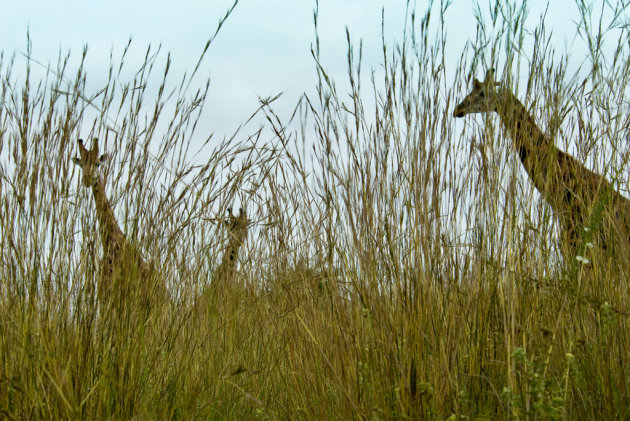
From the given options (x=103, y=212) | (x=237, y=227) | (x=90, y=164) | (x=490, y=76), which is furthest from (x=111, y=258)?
(x=490, y=76)

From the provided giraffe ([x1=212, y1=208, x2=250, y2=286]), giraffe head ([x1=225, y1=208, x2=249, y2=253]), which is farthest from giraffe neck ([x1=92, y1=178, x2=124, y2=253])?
giraffe head ([x1=225, y1=208, x2=249, y2=253])

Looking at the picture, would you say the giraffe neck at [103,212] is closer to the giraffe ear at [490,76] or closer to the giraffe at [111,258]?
the giraffe at [111,258]

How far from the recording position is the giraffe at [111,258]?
1.90m

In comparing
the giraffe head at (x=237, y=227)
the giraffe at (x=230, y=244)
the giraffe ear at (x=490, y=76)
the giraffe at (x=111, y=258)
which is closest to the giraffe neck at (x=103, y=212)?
the giraffe at (x=111, y=258)

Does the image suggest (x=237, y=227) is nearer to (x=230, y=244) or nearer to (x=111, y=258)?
(x=230, y=244)

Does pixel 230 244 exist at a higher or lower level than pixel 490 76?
lower

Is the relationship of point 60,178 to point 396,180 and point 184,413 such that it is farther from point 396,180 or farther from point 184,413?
point 396,180

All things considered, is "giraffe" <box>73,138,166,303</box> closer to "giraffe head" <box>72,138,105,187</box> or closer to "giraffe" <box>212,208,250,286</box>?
"giraffe head" <box>72,138,105,187</box>

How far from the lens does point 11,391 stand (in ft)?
5.81

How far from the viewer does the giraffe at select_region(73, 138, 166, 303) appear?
190cm

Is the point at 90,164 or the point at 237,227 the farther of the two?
the point at 237,227

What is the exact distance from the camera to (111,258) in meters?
2.06

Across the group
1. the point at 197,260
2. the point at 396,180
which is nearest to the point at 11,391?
the point at 197,260

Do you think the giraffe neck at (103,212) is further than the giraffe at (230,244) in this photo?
No
